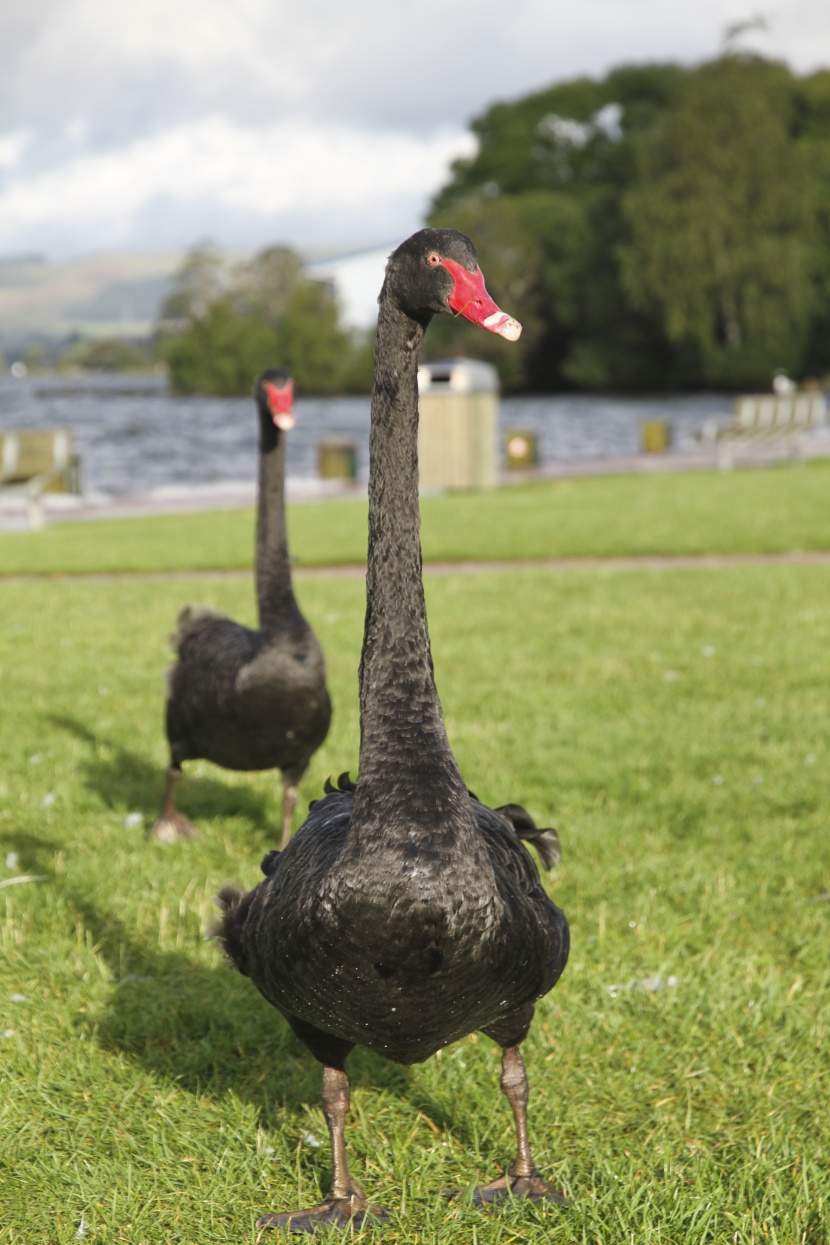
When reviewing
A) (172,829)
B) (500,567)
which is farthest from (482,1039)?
(500,567)

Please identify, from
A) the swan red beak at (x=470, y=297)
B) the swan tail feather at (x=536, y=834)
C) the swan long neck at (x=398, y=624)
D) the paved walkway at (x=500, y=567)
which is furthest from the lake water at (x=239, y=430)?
the swan red beak at (x=470, y=297)

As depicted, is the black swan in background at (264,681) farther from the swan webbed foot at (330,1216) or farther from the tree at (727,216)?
the tree at (727,216)

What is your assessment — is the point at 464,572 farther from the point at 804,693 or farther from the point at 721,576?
the point at 804,693

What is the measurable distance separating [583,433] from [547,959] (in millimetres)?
38441

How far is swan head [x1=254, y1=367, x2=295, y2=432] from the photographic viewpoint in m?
4.85

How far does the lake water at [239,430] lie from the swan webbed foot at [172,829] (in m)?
20.0

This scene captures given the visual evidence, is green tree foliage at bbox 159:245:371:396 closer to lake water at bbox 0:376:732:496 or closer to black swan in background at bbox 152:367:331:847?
lake water at bbox 0:376:732:496

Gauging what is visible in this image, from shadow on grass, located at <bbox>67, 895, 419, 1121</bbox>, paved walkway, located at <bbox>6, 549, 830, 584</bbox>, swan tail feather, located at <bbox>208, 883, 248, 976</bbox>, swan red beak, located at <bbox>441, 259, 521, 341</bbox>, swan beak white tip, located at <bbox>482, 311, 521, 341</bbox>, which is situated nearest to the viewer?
swan beak white tip, located at <bbox>482, 311, 521, 341</bbox>

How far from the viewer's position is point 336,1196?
2.76 meters

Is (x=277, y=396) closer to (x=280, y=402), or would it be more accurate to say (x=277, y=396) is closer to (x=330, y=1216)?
(x=280, y=402)

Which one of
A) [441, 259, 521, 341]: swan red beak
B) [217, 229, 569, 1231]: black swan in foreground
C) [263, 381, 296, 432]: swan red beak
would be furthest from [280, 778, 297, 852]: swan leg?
[441, 259, 521, 341]: swan red beak

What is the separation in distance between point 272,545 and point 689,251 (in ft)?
192

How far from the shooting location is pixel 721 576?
1099 centimetres

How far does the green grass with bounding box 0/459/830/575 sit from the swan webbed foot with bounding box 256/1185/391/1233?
32.2 feet
